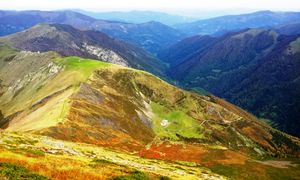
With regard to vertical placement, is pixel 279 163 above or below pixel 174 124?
below

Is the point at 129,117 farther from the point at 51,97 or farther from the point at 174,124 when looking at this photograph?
the point at 51,97

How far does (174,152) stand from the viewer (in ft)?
376

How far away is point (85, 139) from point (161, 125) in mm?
51660

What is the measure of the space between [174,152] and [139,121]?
112ft

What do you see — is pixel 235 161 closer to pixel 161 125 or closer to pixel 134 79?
pixel 161 125

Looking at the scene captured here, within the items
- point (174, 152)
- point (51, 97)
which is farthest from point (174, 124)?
point (51, 97)

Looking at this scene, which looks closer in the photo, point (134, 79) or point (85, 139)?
point (85, 139)

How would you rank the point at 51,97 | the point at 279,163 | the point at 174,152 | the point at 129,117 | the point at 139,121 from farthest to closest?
the point at 51,97 → the point at 139,121 → the point at 129,117 → the point at 279,163 → the point at 174,152

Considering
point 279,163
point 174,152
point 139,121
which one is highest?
point 174,152

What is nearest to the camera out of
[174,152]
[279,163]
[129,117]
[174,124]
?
[174,152]

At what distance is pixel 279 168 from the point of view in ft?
388

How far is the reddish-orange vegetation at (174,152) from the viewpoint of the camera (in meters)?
106

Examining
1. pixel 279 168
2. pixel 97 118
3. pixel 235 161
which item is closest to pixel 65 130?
pixel 97 118

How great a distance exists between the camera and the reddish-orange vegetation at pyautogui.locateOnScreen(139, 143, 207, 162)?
105750 millimetres
